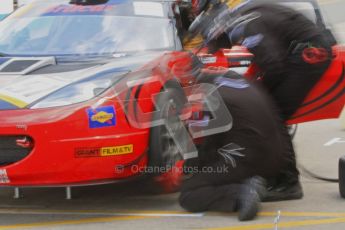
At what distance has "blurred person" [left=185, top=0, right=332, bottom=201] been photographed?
5.17 m

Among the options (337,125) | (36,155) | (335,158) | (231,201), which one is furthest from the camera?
(337,125)

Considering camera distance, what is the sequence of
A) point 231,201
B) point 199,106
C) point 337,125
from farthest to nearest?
point 337,125 → point 199,106 → point 231,201

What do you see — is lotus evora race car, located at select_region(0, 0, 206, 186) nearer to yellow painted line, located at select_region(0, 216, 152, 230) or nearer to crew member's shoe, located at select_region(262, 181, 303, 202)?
yellow painted line, located at select_region(0, 216, 152, 230)

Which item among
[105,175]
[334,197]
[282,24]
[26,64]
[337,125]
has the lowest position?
[337,125]

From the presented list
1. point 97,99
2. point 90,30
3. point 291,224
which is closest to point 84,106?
point 97,99

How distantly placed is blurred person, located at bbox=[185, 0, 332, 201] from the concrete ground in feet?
1.05

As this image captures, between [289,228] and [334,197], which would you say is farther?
[334,197]

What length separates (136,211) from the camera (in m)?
5.06

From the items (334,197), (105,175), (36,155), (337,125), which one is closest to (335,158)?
(334,197)

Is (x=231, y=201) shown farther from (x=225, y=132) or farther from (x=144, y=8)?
(x=144, y=8)

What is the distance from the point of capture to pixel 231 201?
15.8 feet

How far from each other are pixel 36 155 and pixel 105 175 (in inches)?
19.7

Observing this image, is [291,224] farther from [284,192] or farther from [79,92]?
[79,92]

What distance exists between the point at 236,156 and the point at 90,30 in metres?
1.83
